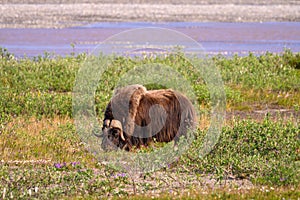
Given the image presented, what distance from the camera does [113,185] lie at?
7789mm

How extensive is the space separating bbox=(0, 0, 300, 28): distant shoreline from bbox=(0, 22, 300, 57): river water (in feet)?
6.73

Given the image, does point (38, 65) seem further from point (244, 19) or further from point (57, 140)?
point (244, 19)

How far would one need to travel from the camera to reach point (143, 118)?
9.39m

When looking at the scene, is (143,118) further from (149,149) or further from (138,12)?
(138,12)

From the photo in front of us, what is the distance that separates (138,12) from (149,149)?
105 feet

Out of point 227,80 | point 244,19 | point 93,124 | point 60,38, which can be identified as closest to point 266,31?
point 244,19

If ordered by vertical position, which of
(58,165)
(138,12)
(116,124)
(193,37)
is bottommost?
(58,165)

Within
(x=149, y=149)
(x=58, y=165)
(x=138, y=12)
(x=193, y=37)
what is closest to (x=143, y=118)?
(x=149, y=149)

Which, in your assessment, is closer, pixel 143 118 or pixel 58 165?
pixel 58 165

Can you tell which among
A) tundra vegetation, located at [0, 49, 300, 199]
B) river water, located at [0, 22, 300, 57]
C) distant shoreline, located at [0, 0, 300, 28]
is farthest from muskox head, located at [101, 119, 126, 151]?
distant shoreline, located at [0, 0, 300, 28]

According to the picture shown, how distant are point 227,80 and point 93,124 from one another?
581cm

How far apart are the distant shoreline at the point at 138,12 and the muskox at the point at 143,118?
24.0 metres

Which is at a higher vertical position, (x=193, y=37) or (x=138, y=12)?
(x=138, y=12)

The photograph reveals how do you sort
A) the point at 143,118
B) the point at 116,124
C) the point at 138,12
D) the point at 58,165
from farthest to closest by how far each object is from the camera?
the point at 138,12 → the point at 143,118 → the point at 116,124 → the point at 58,165
